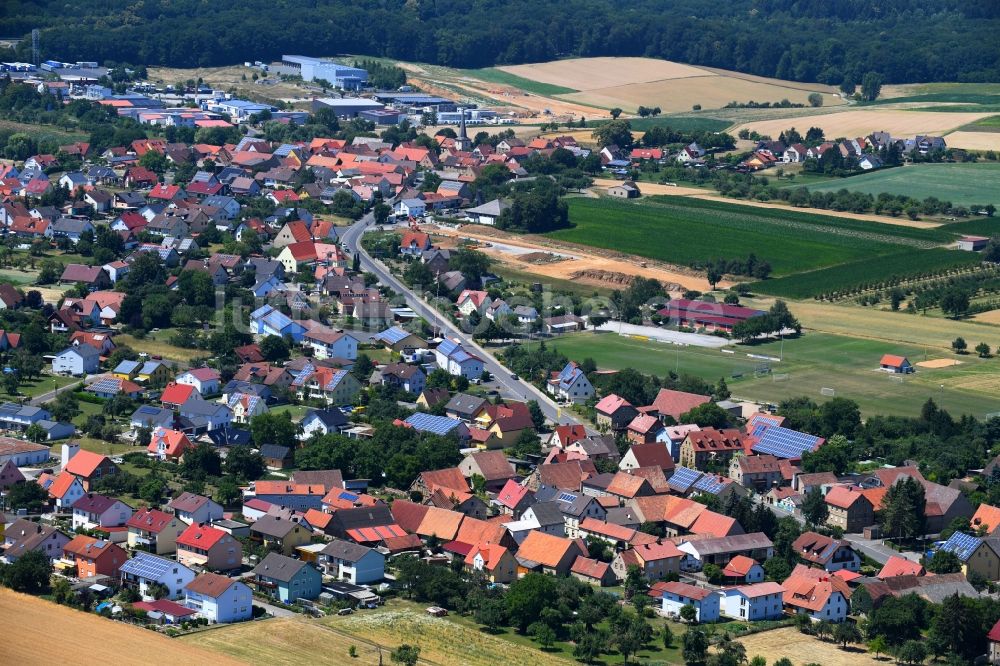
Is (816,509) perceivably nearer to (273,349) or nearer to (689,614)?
(689,614)

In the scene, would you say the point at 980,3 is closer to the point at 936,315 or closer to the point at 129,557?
the point at 936,315

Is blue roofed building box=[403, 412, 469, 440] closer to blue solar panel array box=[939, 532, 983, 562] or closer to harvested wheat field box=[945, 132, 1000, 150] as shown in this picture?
blue solar panel array box=[939, 532, 983, 562]

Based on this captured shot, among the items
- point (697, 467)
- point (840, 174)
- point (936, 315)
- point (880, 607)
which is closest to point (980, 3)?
point (840, 174)

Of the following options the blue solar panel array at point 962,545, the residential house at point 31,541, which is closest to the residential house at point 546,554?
the blue solar panel array at point 962,545

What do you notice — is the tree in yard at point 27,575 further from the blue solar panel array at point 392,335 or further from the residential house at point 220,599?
the blue solar panel array at point 392,335

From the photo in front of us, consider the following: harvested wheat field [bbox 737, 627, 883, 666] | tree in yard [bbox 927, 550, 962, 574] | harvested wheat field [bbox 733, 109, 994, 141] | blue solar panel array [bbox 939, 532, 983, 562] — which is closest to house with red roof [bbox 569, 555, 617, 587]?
harvested wheat field [bbox 737, 627, 883, 666]

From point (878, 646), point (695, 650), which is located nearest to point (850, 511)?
point (878, 646)
